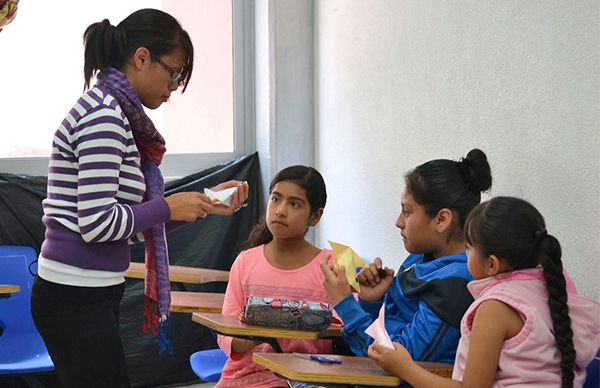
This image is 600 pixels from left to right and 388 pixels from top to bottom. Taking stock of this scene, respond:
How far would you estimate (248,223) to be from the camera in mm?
5078

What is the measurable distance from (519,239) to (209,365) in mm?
1798

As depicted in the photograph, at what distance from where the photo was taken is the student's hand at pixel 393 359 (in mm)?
2129

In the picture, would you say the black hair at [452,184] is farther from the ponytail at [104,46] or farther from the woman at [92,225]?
the ponytail at [104,46]

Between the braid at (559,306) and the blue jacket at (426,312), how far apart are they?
1.19 feet

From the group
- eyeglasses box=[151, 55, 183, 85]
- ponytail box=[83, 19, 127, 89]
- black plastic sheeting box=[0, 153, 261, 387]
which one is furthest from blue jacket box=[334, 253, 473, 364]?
black plastic sheeting box=[0, 153, 261, 387]

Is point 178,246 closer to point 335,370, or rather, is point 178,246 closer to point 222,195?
point 222,195

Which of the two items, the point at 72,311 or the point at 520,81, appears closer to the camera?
the point at 72,311

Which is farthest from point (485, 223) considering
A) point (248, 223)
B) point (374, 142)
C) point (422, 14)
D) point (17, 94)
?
point (17, 94)

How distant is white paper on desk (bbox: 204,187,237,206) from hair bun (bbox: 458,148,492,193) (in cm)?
68

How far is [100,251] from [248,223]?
2820 millimetres

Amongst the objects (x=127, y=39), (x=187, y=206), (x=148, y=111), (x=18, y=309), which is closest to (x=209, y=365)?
(x=18, y=309)

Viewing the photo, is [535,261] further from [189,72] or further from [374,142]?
[374,142]

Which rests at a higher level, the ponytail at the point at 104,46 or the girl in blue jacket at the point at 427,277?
the ponytail at the point at 104,46

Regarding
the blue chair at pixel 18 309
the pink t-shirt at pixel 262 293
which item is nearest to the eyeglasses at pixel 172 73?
the pink t-shirt at pixel 262 293
